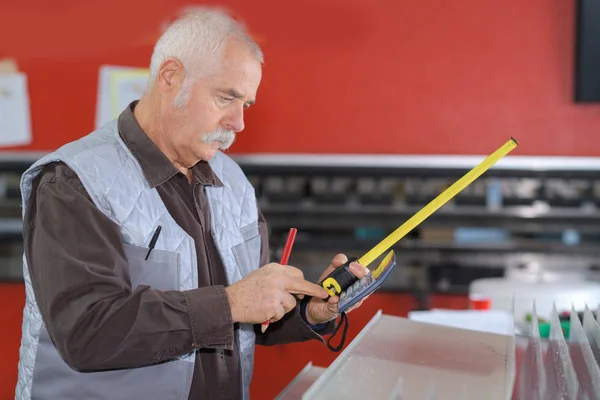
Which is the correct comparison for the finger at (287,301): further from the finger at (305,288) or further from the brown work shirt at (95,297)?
the brown work shirt at (95,297)

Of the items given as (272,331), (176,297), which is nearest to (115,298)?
(176,297)

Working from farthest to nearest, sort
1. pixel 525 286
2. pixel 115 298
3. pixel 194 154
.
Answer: pixel 525 286
pixel 194 154
pixel 115 298

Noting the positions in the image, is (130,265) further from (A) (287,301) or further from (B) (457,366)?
(B) (457,366)

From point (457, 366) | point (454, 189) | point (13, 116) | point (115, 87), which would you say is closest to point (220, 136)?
point (454, 189)

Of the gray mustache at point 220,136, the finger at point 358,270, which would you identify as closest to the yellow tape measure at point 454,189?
the finger at point 358,270

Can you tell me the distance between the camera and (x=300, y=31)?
349 cm

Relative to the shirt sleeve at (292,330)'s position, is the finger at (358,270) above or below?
above

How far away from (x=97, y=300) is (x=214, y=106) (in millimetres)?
514

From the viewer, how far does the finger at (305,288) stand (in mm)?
1394

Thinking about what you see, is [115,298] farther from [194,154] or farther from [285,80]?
[285,80]

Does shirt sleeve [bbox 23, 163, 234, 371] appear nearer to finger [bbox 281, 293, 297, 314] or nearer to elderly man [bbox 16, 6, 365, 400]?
elderly man [bbox 16, 6, 365, 400]

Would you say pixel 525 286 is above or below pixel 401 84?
below

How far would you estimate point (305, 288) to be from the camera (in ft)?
4.57

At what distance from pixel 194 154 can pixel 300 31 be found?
198 cm
